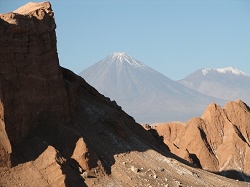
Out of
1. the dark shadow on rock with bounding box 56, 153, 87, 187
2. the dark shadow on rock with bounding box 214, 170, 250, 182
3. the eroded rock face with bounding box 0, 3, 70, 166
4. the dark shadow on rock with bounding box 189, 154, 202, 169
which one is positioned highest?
the eroded rock face with bounding box 0, 3, 70, 166

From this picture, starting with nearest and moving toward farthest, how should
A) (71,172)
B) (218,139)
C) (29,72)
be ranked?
(71,172), (29,72), (218,139)

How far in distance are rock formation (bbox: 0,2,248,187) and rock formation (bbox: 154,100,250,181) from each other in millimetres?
32771

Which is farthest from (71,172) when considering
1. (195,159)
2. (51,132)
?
(195,159)

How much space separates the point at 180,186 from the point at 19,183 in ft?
42.6

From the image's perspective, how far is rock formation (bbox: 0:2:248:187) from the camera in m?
39.0

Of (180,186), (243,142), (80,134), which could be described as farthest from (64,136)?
(243,142)

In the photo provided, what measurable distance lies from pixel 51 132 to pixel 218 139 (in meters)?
53.3

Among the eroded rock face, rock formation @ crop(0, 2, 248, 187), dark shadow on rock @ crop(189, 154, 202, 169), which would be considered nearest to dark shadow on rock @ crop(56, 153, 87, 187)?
rock formation @ crop(0, 2, 248, 187)

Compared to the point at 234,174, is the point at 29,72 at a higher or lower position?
higher

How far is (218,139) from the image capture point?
306 feet

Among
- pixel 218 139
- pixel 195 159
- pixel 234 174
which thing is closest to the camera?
pixel 234 174

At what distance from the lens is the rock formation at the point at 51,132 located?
39.0m

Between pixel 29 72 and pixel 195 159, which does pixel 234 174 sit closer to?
pixel 195 159

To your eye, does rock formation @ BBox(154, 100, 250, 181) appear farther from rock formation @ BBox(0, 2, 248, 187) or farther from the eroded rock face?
the eroded rock face
